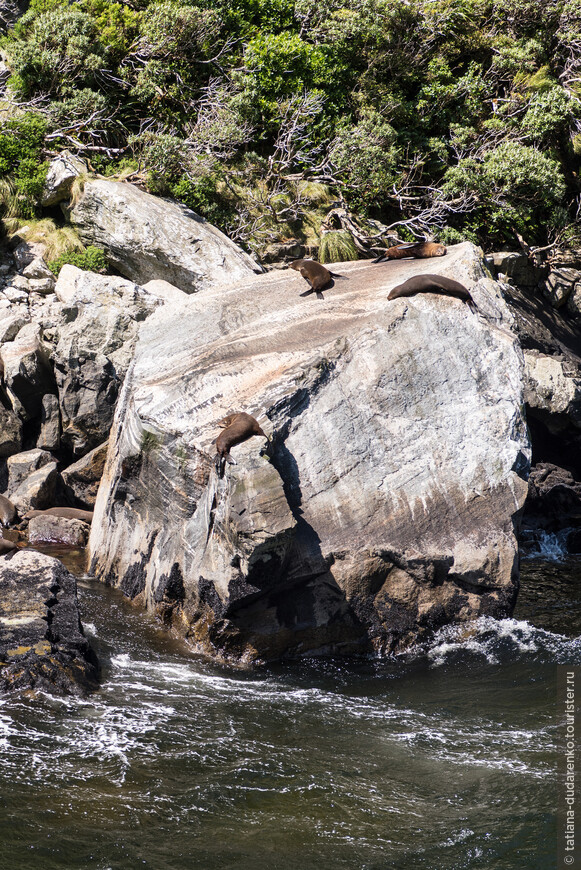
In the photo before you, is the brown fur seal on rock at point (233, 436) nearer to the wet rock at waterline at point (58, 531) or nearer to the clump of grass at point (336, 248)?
the wet rock at waterline at point (58, 531)

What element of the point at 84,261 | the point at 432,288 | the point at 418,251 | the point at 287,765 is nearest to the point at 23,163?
the point at 84,261

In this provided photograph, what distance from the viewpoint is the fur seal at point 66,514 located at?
11734 mm

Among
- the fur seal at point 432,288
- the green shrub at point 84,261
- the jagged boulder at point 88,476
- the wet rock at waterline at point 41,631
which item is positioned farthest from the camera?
the green shrub at point 84,261

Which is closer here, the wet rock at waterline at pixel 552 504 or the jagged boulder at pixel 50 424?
the jagged boulder at pixel 50 424

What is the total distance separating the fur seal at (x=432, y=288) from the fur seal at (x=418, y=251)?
1.87m

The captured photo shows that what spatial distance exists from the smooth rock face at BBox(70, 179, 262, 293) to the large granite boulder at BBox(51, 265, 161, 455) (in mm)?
2073

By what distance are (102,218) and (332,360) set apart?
918 centimetres

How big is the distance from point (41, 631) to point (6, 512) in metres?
4.75

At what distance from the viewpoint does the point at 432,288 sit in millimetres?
9727

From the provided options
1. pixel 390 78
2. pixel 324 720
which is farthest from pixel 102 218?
pixel 324 720

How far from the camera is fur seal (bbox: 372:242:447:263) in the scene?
11.7 m

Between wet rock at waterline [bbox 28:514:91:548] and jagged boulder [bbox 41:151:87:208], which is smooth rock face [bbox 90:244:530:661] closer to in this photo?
wet rock at waterline [bbox 28:514:91:548]

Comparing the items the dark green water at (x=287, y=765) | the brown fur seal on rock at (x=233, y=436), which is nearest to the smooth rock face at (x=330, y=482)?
the brown fur seal on rock at (x=233, y=436)

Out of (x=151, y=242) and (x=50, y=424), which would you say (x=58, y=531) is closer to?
(x=50, y=424)
